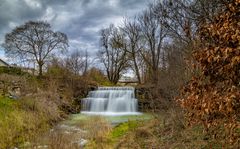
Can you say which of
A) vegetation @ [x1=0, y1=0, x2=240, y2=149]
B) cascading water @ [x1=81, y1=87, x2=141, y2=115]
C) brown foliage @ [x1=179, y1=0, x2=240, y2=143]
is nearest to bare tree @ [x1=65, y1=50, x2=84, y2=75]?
vegetation @ [x1=0, y1=0, x2=240, y2=149]

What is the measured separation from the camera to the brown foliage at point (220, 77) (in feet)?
10.7

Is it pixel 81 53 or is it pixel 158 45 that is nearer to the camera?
pixel 158 45

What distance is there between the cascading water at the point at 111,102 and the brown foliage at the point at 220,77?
1687cm

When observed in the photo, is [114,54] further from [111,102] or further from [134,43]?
[111,102]

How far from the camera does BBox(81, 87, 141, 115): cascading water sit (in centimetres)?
2139

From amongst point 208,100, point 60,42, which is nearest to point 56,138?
point 208,100

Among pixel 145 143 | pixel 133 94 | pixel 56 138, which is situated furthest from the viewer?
pixel 133 94

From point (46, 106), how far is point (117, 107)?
25.4ft

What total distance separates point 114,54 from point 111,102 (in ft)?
40.2

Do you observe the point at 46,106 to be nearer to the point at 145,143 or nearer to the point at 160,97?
the point at 160,97

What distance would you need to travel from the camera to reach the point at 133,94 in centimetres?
2325

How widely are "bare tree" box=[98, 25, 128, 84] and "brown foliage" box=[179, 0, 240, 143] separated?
92.8ft

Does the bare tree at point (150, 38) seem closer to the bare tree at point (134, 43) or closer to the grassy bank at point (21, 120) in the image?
the bare tree at point (134, 43)

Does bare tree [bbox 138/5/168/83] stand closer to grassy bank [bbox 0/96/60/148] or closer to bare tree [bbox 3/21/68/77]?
bare tree [bbox 3/21/68/77]
